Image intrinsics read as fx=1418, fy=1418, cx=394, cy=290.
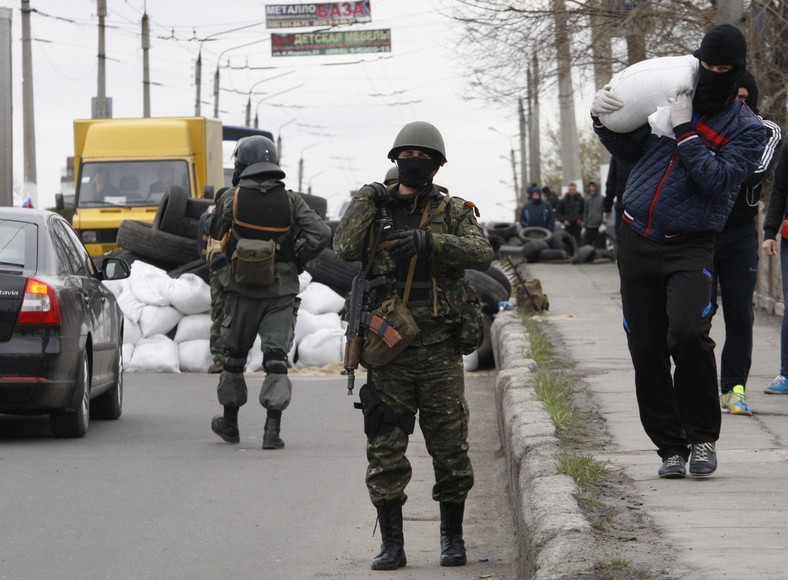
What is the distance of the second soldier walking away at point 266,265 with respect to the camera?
905 centimetres

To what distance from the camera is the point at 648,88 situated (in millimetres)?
6082

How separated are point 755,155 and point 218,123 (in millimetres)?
21479

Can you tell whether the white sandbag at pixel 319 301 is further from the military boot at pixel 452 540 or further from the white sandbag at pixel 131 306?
the military boot at pixel 452 540

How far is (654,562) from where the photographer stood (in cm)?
453

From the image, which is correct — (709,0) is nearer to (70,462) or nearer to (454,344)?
(70,462)

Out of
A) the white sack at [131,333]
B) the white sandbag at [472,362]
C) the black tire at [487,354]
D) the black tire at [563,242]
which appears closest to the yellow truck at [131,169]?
the black tire at [563,242]

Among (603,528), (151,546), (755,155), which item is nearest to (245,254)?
(151,546)

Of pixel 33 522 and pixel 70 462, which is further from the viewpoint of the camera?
pixel 70 462

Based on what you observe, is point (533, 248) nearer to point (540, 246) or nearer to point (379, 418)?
point (540, 246)

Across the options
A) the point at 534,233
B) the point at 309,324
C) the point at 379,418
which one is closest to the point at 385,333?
the point at 379,418

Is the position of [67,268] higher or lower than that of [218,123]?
lower

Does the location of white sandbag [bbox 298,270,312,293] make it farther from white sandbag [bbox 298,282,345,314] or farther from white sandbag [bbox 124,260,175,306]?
white sandbag [bbox 124,260,175,306]

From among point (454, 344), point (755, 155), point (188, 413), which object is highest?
point (755, 155)

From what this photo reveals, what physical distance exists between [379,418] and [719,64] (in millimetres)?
2040
